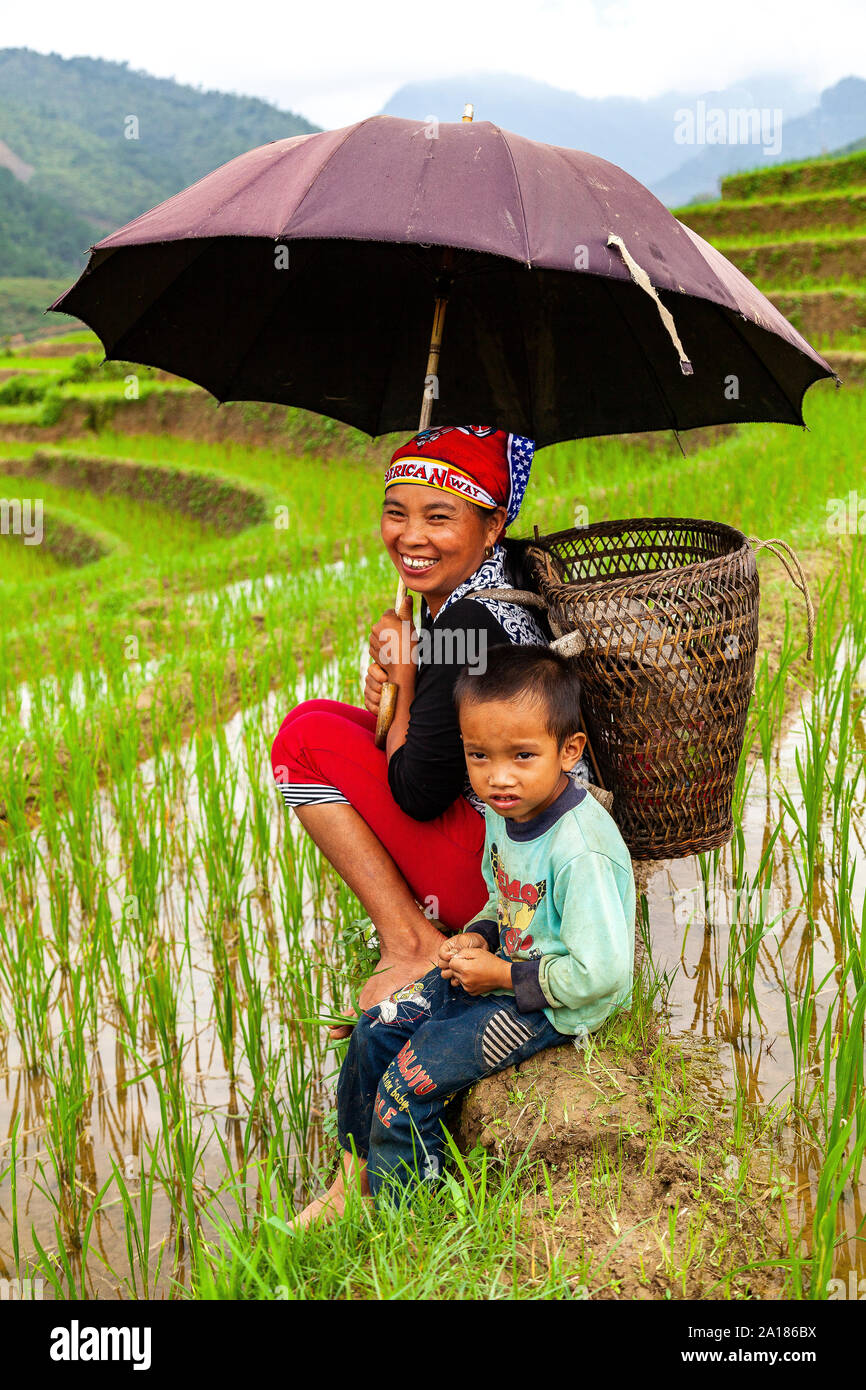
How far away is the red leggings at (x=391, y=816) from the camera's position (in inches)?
82.3

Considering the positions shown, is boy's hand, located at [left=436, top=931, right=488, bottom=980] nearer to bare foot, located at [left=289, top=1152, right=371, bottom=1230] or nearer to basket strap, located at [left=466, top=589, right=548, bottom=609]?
bare foot, located at [left=289, top=1152, right=371, bottom=1230]

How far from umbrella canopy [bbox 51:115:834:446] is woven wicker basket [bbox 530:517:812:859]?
0.36 m

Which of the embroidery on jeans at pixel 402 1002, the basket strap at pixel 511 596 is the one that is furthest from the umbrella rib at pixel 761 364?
the embroidery on jeans at pixel 402 1002

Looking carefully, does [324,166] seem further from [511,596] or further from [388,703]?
[388,703]

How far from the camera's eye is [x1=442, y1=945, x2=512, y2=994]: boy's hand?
1.71 metres

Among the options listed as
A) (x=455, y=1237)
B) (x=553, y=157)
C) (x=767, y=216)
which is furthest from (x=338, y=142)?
(x=767, y=216)

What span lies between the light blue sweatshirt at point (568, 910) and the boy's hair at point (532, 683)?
0.44 ft

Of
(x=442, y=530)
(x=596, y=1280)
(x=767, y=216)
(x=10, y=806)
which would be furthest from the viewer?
(x=767, y=216)

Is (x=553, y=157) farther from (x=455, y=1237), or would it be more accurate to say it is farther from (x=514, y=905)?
(x=455, y=1237)

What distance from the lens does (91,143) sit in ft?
366

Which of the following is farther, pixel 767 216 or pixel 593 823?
pixel 767 216

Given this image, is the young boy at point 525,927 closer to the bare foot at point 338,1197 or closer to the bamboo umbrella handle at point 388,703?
the bare foot at point 338,1197

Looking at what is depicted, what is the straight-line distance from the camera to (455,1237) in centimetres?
149

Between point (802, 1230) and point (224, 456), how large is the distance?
38.3 feet
